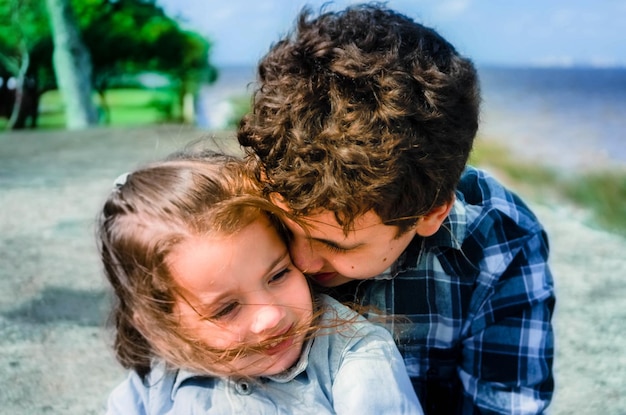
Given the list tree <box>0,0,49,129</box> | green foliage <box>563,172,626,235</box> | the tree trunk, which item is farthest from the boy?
tree <box>0,0,49,129</box>

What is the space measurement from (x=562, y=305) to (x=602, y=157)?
7.70 metres

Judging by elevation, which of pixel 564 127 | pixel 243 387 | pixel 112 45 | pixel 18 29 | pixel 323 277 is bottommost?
pixel 564 127

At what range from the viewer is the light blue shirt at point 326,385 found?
1.16m

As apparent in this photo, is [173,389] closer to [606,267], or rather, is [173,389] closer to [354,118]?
[354,118]

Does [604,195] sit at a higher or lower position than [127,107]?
higher

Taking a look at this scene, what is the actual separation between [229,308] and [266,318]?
3.0 inches

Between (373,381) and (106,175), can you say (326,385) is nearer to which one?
(373,381)

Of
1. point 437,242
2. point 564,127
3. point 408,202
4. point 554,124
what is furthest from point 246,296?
point 554,124

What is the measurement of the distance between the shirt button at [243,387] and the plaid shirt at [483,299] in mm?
332

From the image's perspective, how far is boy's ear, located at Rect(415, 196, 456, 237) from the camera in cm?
129

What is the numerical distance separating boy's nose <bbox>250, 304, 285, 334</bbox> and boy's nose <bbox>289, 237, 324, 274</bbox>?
0.11 meters

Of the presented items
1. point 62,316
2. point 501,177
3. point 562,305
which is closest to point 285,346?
point 62,316

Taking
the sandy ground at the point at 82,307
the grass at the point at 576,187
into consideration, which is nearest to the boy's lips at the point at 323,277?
the sandy ground at the point at 82,307

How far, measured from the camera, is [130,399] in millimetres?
1392
